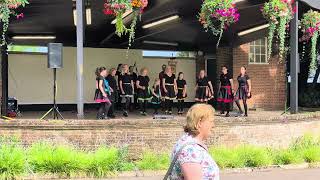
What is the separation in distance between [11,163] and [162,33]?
365 inches

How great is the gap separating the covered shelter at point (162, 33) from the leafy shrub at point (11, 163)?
2.44 m

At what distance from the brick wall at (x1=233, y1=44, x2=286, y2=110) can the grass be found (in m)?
8.13

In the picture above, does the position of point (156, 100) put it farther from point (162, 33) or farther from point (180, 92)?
point (162, 33)

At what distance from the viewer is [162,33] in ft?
60.0

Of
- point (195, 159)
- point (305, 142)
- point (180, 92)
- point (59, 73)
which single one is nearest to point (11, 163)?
point (195, 159)

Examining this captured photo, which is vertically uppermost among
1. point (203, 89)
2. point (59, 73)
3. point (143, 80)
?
point (59, 73)

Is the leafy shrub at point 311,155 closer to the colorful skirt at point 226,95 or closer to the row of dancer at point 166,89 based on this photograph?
the row of dancer at point 166,89

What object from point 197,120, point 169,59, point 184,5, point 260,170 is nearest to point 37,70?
point 169,59

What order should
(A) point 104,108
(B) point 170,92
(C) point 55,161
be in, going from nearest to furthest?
(C) point 55,161, (A) point 104,108, (B) point 170,92

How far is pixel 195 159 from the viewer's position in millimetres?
3648

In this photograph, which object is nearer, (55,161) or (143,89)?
(55,161)

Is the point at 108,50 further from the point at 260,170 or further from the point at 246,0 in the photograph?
the point at 260,170

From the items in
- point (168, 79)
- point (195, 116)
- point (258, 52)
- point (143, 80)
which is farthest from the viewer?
point (258, 52)

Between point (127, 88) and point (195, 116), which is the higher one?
point (127, 88)
